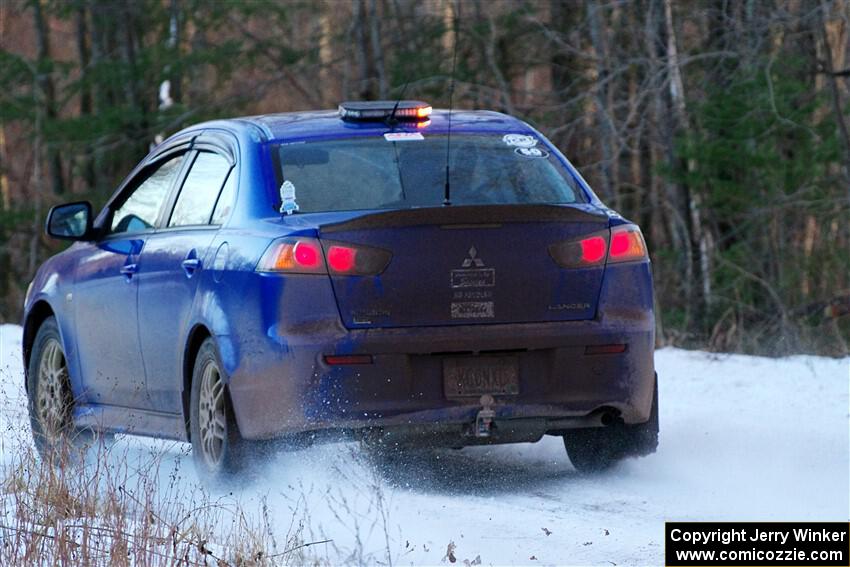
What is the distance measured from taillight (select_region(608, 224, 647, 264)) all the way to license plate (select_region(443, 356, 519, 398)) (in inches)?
26.7

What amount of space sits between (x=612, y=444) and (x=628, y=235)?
1.09 m

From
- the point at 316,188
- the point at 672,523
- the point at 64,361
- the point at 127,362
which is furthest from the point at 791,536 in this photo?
the point at 64,361

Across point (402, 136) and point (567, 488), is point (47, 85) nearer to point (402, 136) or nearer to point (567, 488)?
point (402, 136)

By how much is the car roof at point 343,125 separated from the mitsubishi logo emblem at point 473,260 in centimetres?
100

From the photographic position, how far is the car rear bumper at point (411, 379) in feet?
21.2

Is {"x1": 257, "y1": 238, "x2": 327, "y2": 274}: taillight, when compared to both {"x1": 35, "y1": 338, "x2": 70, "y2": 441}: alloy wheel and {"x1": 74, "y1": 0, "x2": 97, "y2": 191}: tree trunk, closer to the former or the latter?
{"x1": 35, "y1": 338, "x2": 70, "y2": 441}: alloy wheel

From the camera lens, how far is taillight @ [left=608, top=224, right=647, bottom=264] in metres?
6.91

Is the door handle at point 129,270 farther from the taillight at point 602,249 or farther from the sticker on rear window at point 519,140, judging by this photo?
the taillight at point 602,249

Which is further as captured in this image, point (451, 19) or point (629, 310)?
point (451, 19)

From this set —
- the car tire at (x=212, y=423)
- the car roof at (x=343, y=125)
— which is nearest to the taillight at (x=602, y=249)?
the car roof at (x=343, y=125)

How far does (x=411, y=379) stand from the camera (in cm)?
653

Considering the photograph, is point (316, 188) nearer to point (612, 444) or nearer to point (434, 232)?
point (434, 232)

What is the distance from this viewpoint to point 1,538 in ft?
18.1

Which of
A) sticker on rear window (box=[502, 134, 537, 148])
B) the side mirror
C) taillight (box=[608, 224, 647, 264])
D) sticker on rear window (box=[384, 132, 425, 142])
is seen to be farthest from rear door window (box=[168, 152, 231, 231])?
taillight (box=[608, 224, 647, 264])
